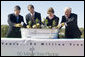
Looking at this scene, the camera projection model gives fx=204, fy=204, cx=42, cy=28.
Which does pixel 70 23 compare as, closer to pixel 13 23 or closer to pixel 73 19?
pixel 73 19

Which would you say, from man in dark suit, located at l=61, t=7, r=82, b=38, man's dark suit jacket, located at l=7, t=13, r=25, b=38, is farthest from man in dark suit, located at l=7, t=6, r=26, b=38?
man in dark suit, located at l=61, t=7, r=82, b=38

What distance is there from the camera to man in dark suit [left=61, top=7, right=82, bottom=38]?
2.87 meters

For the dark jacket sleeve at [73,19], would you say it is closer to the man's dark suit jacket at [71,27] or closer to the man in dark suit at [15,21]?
the man's dark suit jacket at [71,27]

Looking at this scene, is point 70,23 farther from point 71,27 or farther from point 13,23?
point 13,23

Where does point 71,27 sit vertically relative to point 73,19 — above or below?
below

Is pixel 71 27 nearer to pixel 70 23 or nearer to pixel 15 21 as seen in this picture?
pixel 70 23

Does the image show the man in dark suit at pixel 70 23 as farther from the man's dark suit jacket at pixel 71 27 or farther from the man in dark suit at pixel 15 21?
the man in dark suit at pixel 15 21

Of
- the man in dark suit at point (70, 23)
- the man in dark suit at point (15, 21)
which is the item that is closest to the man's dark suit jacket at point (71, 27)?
the man in dark suit at point (70, 23)

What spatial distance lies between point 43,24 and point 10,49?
563 millimetres

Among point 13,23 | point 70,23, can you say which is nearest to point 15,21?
point 13,23

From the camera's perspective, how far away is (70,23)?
2.87 metres

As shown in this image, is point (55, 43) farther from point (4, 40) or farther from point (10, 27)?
point (10, 27)

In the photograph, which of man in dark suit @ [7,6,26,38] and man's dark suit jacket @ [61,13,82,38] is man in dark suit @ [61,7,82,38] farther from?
man in dark suit @ [7,6,26,38]

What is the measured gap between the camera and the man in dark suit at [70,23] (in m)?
2.87
